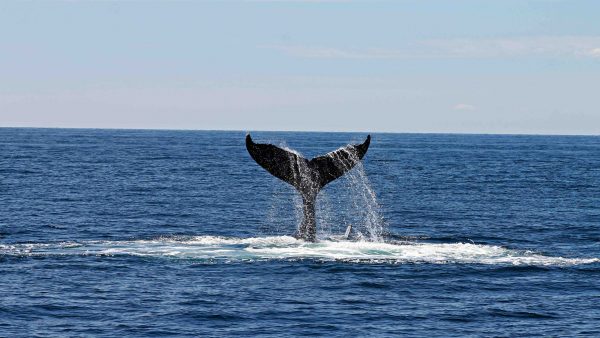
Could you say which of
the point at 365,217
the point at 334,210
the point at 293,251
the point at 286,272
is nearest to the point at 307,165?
the point at 293,251

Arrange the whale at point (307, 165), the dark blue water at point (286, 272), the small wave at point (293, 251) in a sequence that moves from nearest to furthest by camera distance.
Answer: the dark blue water at point (286, 272)
the whale at point (307, 165)
the small wave at point (293, 251)

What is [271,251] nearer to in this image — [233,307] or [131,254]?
[131,254]

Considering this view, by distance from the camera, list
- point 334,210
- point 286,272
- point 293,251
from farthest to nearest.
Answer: point 334,210
point 293,251
point 286,272

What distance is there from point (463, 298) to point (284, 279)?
3.95m

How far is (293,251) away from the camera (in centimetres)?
2595

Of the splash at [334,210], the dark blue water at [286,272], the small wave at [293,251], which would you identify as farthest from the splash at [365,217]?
the small wave at [293,251]

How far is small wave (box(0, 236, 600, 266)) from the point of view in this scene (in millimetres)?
25391

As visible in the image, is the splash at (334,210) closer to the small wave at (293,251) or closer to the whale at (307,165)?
the whale at (307,165)

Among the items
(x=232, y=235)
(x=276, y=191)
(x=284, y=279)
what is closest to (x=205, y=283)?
(x=284, y=279)

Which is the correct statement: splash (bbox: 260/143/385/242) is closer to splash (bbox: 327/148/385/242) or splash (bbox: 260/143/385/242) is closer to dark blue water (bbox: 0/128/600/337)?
splash (bbox: 327/148/385/242)

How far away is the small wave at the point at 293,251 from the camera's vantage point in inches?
1000

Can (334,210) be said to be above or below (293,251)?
below

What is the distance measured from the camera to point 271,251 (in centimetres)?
2611

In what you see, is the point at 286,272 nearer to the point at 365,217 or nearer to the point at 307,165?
the point at 307,165
